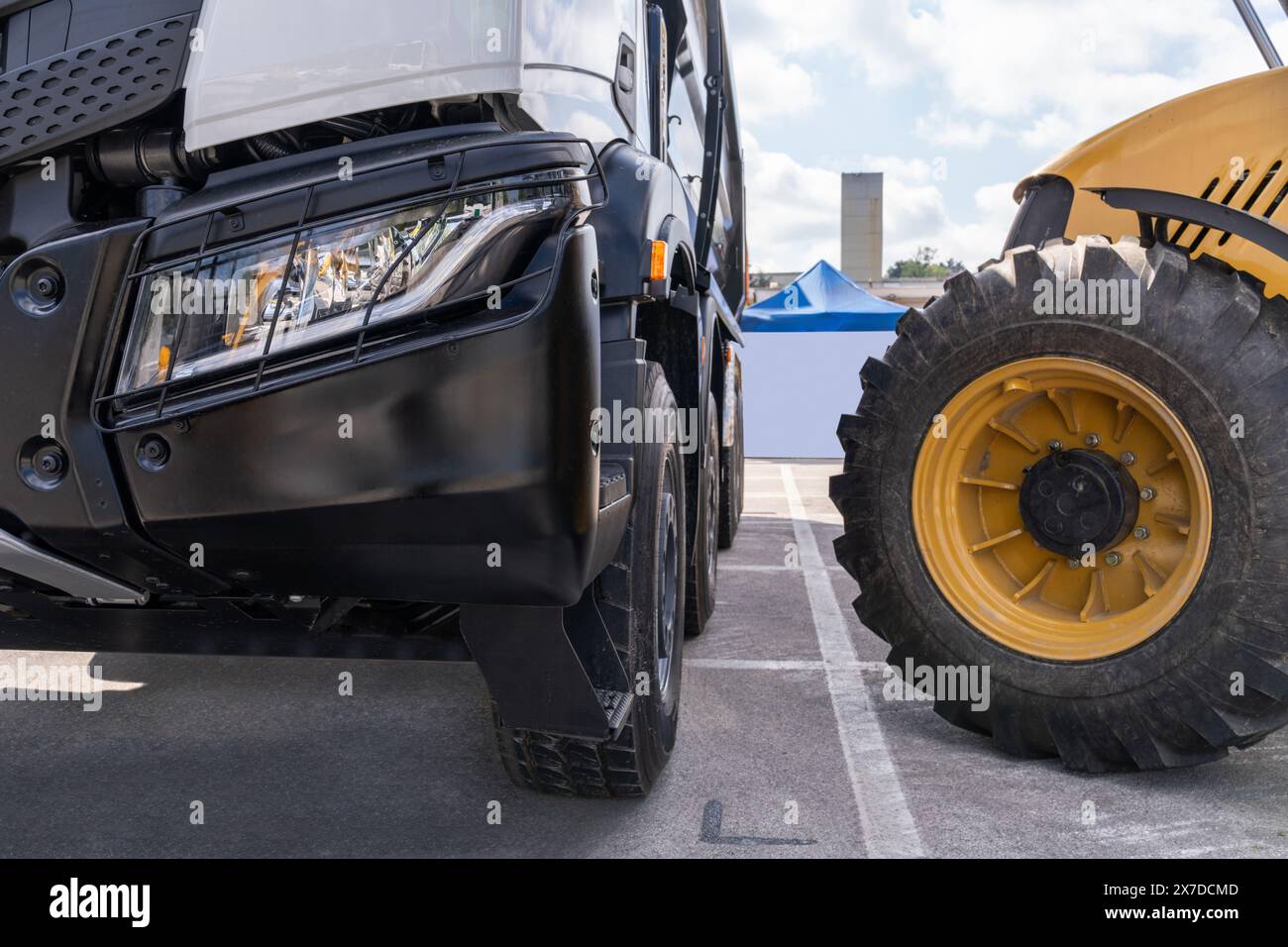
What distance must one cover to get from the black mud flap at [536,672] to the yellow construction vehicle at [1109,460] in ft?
4.66

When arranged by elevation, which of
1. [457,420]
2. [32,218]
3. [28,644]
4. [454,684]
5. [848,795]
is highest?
[32,218]

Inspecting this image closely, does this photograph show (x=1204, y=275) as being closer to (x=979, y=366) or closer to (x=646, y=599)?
(x=979, y=366)

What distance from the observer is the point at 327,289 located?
1945mm

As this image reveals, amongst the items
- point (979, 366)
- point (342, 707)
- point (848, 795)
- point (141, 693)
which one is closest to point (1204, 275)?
point (979, 366)

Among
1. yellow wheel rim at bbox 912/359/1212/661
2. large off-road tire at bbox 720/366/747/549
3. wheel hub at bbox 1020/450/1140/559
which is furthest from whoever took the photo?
large off-road tire at bbox 720/366/747/549

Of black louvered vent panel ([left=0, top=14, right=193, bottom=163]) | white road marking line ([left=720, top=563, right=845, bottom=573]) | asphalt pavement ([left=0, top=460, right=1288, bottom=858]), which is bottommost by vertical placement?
white road marking line ([left=720, top=563, right=845, bottom=573])

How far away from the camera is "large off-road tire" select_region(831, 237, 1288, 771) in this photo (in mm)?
2969

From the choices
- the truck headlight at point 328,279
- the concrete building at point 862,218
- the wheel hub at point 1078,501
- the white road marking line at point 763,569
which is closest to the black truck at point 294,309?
the truck headlight at point 328,279

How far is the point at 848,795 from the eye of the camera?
9.99ft

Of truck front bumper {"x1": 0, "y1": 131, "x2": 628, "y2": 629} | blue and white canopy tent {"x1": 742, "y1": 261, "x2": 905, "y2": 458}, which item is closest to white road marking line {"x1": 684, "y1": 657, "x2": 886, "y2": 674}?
truck front bumper {"x1": 0, "y1": 131, "x2": 628, "y2": 629}

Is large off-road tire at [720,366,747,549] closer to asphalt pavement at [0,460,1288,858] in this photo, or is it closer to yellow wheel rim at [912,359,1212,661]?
asphalt pavement at [0,460,1288,858]

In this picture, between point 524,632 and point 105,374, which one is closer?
point 105,374

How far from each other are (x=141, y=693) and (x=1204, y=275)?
12.4 ft

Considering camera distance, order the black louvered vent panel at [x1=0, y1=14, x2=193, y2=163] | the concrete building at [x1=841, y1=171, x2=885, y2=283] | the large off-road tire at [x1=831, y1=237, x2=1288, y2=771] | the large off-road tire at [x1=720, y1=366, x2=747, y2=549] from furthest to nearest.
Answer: the concrete building at [x1=841, y1=171, x2=885, y2=283] < the large off-road tire at [x1=720, y1=366, x2=747, y2=549] < the large off-road tire at [x1=831, y1=237, x2=1288, y2=771] < the black louvered vent panel at [x1=0, y1=14, x2=193, y2=163]
